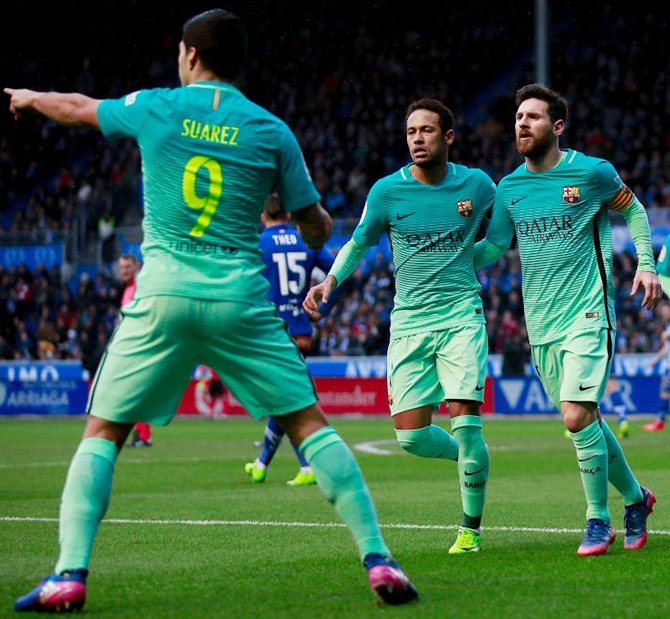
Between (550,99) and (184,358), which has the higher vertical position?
(550,99)

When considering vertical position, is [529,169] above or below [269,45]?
below

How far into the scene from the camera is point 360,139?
120 feet

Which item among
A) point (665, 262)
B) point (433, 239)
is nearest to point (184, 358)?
point (433, 239)

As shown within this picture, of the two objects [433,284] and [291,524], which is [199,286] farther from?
[291,524]

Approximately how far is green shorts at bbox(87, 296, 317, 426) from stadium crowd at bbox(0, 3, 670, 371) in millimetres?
21807

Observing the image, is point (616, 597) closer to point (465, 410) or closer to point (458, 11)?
point (465, 410)

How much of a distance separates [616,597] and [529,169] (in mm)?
2815

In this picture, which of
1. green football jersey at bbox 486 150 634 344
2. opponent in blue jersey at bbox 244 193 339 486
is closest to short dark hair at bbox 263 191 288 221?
opponent in blue jersey at bbox 244 193 339 486

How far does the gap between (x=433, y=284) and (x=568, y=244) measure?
786mm

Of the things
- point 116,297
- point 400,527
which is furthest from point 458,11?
point 400,527

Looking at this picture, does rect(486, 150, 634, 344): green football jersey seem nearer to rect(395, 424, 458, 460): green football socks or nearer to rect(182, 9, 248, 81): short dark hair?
rect(395, 424, 458, 460): green football socks

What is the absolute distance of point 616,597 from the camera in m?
5.34

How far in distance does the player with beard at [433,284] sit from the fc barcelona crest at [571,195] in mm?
533

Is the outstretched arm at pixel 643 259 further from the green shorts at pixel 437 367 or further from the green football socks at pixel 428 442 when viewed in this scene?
the green football socks at pixel 428 442
